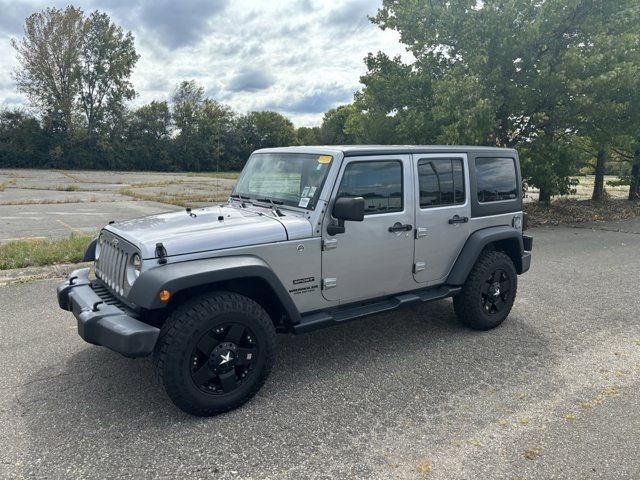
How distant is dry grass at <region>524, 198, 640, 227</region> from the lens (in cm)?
1320

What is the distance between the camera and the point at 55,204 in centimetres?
1488

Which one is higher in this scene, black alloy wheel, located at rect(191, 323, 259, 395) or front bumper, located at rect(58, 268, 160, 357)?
front bumper, located at rect(58, 268, 160, 357)

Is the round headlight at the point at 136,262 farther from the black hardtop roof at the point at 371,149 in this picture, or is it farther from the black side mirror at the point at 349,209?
the black hardtop roof at the point at 371,149

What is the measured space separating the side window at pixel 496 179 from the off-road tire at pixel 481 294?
59 cm

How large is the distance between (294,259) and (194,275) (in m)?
0.80

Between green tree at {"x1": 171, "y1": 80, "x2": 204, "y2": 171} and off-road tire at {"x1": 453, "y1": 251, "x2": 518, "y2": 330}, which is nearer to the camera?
off-road tire at {"x1": 453, "y1": 251, "x2": 518, "y2": 330}

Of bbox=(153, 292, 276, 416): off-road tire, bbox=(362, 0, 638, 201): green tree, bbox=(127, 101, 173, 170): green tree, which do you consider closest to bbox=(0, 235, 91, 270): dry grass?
bbox=(153, 292, 276, 416): off-road tire

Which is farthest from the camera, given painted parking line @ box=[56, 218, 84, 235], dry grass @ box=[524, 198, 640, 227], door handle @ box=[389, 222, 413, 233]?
dry grass @ box=[524, 198, 640, 227]

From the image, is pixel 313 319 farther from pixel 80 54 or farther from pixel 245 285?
pixel 80 54

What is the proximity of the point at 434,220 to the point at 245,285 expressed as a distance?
6.03 feet

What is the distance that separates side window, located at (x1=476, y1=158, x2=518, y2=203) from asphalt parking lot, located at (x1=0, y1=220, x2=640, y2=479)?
4.38ft

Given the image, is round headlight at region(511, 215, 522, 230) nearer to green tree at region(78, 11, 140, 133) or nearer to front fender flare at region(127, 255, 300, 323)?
front fender flare at region(127, 255, 300, 323)

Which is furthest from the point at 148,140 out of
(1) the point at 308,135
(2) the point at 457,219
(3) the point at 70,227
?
(2) the point at 457,219

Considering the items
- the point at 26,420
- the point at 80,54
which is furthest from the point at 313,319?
the point at 80,54
